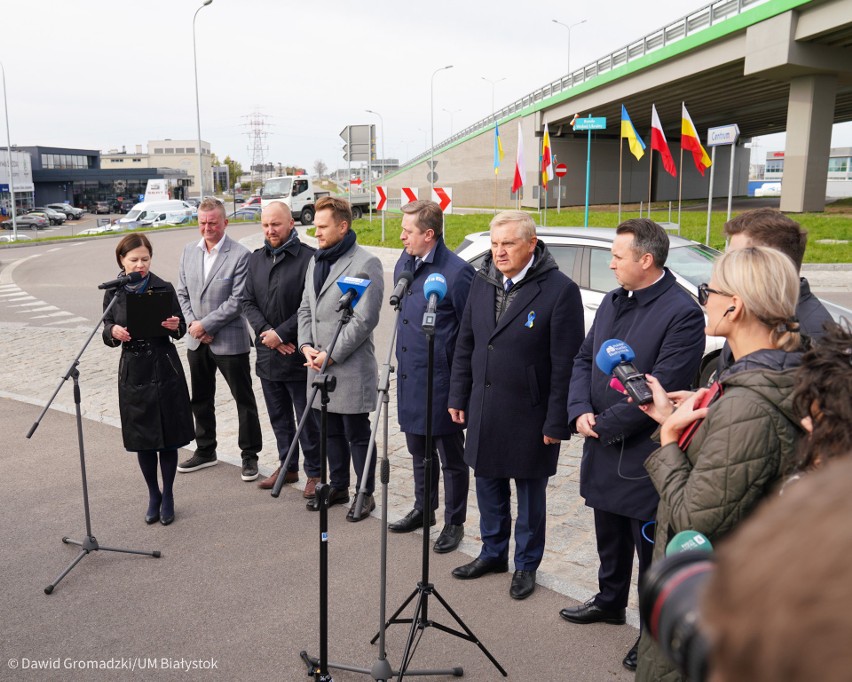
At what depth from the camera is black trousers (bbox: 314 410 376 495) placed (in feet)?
18.2

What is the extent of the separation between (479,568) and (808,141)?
29.3m

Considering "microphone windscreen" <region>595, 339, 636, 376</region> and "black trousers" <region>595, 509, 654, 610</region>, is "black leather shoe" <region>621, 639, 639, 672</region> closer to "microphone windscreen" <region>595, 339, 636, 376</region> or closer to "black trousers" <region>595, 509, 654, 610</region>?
"black trousers" <region>595, 509, 654, 610</region>

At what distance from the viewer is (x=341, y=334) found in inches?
214

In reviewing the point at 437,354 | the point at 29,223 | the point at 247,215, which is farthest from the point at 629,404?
the point at 29,223

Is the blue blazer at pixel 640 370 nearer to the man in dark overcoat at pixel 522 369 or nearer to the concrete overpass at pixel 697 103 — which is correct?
the man in dark overcoat at pixel 522 369

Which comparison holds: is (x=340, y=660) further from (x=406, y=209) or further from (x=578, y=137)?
(x=578, y=137)

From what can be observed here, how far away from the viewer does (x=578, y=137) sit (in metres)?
50.6

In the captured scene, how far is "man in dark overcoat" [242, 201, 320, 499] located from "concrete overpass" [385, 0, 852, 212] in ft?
79.5

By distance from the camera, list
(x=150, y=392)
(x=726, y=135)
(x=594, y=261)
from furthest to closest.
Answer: (x=726, y=135) → (x=594, y=261) → (x=150, y=392)

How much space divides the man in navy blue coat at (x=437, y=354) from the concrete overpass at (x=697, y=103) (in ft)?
79.8

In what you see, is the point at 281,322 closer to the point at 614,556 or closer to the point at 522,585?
the point at 522,585

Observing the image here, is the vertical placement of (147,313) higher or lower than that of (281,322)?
higher

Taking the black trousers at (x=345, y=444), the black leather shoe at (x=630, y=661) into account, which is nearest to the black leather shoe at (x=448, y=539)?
the black trousers at (x=345, y=444)
